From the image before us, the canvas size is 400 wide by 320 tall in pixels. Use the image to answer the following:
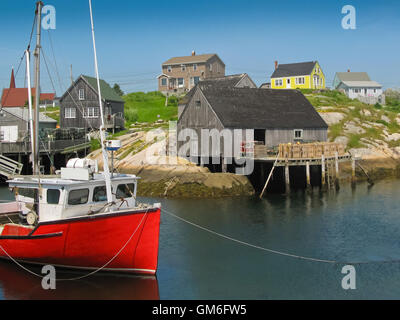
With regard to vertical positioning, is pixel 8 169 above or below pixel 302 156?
above

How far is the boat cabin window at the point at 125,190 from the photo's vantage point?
66.3 feet

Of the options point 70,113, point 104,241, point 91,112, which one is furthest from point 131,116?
point 104,241

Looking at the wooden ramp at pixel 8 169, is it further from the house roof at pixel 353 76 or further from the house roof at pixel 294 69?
the house roof at pixel 353 76

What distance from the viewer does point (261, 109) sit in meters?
44.8

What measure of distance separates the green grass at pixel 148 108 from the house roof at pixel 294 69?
20409 millimetres

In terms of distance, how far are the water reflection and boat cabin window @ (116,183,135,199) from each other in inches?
137

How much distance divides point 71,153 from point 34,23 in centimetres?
3228

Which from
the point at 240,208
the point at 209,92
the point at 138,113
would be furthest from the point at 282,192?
the point at 138,113

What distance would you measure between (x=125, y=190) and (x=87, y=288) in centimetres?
459

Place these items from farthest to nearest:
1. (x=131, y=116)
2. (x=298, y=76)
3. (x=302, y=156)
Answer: (x=298, y=76) < (x=131, y=116) < (x=302, y=156)

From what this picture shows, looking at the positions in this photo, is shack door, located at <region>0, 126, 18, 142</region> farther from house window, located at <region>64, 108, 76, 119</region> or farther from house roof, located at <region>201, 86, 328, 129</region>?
house roof, located at <region>201, 86, 328, 129</region>

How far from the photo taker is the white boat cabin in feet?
61.5

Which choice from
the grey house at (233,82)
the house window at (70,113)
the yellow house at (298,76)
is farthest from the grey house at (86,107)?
the yellow house at (298,76)

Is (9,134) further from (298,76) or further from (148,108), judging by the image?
(298,76)
